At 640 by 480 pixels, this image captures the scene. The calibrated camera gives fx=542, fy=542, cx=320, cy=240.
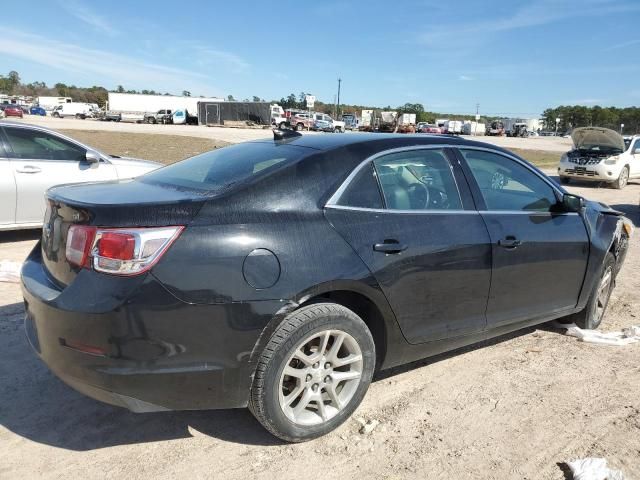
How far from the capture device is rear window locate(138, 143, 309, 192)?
2.97m

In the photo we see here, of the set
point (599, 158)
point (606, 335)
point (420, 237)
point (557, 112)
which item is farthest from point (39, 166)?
point (557, 112)

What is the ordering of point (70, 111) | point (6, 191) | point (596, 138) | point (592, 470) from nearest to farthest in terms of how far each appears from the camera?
point (592, 470), point (6, 191), point (596, 138), point (70, 111)

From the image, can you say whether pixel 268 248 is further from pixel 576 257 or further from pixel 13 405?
pixel 576 257

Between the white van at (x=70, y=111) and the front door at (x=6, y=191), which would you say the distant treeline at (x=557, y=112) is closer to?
the white van at (x=70, y=111)

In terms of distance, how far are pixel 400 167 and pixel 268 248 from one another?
115 cm

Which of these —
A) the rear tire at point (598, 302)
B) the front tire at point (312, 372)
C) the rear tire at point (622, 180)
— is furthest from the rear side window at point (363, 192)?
the rear tire at point (622, 180)

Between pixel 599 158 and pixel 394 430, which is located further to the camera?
pixel 599 158

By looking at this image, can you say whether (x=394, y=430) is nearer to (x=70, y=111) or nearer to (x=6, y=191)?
(x=6, y=191)

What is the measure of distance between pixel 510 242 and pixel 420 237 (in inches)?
31.6

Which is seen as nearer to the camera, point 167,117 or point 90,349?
point 90,349

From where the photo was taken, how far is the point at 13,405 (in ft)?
10.5

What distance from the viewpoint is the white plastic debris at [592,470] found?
2.65 m

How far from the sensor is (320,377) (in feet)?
9.46

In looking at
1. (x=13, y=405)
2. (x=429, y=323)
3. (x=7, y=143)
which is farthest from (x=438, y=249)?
(x=7, y=143)
